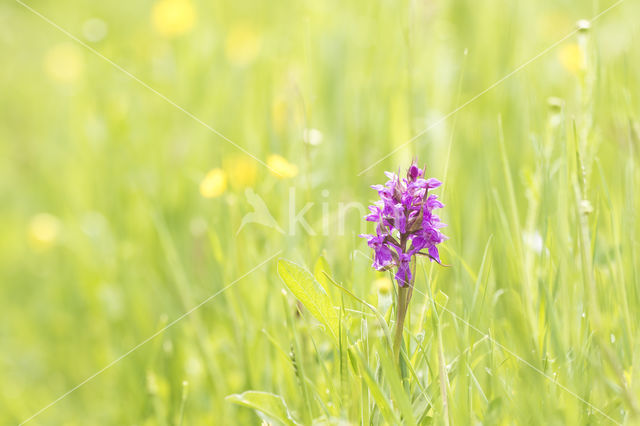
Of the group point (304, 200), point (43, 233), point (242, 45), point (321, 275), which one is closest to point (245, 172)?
point (304, 200)

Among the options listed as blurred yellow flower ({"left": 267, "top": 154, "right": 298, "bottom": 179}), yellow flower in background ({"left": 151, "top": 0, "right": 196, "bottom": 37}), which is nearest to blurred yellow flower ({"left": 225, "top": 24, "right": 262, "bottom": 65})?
yellow flower in background ({"left": 151, "top": 0, "right": 196, "bottom": 37})

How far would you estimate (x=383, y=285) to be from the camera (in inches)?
47.3

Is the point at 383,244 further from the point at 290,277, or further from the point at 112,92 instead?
the point at 112,92

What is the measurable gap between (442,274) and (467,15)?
69.6 inches

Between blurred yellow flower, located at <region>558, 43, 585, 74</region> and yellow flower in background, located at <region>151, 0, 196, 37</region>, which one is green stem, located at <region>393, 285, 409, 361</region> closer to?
blurred yellow flower, located at <region>558, 43, 585, 74</region>

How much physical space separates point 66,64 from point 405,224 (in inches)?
112

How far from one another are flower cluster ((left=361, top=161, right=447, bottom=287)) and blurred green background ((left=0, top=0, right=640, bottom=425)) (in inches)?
2.6

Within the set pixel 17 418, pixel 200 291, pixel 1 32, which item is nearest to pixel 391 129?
pixel 200 291

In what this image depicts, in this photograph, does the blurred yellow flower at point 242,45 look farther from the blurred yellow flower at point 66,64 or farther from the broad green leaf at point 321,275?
the broad green leaf at point 321,275

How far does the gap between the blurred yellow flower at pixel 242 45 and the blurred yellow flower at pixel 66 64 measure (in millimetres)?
722

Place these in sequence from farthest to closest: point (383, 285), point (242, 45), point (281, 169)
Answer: point (242, 45) → point (281, 169) → point (383, 285)

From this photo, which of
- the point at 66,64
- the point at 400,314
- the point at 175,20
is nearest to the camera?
the point at 400,314

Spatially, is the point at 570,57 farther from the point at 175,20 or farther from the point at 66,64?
the point at 66,64

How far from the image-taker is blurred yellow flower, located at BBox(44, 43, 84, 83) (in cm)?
307
